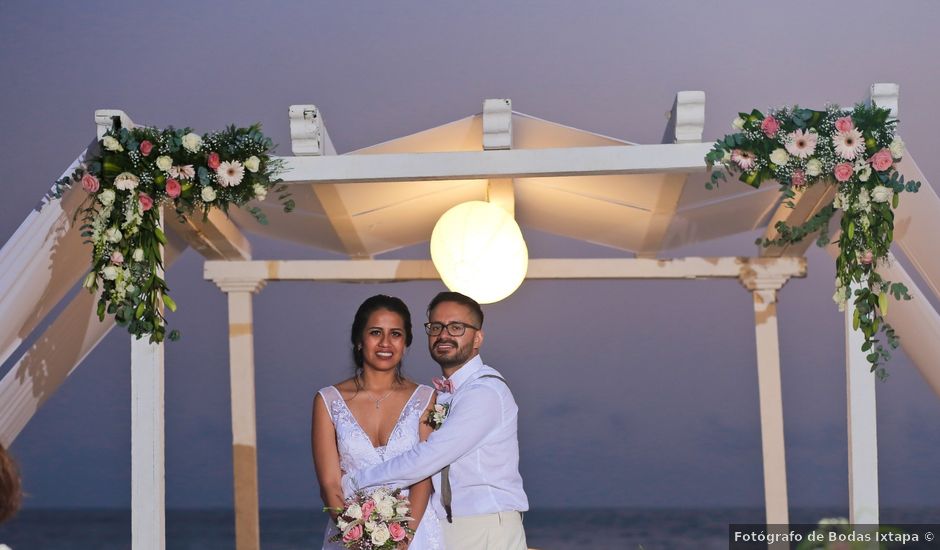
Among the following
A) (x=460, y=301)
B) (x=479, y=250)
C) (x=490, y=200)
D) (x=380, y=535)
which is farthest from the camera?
(x=490, y=200)

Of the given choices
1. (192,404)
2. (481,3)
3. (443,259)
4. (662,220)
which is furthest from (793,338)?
(443,259)

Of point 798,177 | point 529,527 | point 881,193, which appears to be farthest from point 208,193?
point 529,527

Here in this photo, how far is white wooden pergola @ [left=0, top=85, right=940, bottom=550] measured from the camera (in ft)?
18.5

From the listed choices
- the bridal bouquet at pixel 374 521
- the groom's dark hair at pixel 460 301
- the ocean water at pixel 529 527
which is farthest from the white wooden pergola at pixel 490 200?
the ocean water at pixel 529 527

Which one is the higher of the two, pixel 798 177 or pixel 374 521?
pixel 798 177

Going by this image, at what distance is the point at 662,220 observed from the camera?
7.66 metres

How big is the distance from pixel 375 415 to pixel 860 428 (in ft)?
7.48

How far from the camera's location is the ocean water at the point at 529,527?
18.9 m

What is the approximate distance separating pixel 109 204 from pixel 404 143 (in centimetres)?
158

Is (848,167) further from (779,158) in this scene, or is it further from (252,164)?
(252,164)

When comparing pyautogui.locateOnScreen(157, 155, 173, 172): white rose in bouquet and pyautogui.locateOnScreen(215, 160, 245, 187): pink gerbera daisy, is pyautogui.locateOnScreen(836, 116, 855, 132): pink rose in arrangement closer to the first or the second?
pyautogui.locateOnScreen(215, 160, 245, 187): pink gerbera daisy

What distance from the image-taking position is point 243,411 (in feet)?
28.5

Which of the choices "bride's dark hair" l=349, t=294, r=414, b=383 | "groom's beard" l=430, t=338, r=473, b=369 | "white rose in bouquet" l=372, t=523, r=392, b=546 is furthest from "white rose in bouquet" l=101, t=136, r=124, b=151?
"white rose in bouquet" l=372, t=523, r=392, b=546

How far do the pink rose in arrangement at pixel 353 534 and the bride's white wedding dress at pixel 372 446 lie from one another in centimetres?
38
